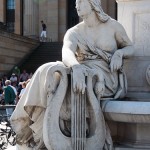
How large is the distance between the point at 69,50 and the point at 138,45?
114 centimetres

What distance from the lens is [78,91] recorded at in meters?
5.84

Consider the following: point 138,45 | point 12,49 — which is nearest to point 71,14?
point 12,49

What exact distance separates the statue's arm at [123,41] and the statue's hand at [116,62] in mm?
114

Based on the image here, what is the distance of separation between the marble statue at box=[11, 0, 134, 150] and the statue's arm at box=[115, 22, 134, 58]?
0.01 m

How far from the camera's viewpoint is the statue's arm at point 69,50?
609cm

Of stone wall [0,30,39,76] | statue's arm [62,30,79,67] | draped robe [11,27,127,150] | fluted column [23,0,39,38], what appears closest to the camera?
draped robe [11,27,127,150]

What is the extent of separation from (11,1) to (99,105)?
49626mm

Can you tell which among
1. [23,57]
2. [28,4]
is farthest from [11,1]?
[23,57]

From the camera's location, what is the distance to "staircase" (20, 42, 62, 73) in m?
37.5

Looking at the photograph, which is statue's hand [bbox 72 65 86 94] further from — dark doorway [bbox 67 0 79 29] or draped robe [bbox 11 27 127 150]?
dark doorway [bbox 67 0 79 29]

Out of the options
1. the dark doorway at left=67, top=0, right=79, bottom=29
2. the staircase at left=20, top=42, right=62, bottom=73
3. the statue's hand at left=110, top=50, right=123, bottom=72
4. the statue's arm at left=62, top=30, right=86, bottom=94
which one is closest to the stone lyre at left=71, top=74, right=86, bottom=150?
the statue's arm at left=62, top=30, right=86, bottom=94

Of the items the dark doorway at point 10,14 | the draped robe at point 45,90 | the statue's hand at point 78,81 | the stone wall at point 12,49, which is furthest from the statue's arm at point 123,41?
the dark doorway at point 10,14

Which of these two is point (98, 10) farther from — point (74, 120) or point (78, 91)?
point (74, 120)

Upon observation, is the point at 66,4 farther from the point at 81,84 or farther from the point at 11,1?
the point at 81,84
